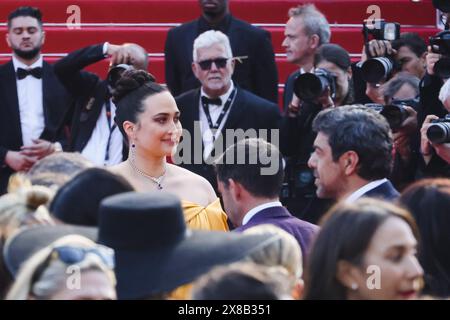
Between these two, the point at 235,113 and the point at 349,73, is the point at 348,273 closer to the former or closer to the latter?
the point at 235,113

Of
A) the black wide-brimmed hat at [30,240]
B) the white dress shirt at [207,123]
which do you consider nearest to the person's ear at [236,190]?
the black wide-brimmed hat at [30,240]

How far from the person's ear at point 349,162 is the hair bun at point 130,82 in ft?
3.80

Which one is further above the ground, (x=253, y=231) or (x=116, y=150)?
(x=253, y=231)

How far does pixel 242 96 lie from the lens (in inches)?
260

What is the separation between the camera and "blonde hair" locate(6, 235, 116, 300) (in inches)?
Answer: 107

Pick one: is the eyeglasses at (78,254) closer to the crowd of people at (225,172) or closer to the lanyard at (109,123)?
the crowd of people at (225,172)

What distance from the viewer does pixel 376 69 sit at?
19.5 ft

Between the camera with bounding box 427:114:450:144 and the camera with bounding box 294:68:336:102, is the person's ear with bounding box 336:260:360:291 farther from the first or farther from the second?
the camera with bounding box 294:68:336:102

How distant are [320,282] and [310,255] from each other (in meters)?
0.09

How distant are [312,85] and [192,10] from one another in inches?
135

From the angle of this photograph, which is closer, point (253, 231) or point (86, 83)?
point (253, 231)

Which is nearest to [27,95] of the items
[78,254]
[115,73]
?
[115,73]
